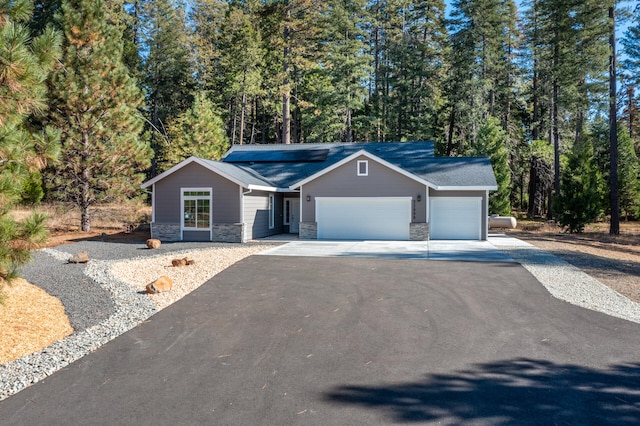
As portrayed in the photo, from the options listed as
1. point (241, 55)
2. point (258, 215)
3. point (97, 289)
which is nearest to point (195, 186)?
point (258, 215)

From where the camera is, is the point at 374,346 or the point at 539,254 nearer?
the point at 374,346

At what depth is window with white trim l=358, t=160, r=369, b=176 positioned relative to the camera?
56.5ft

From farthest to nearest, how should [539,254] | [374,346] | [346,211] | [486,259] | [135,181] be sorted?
[135,181]
[346,211]
[539,254]
[486,259]
[374,346]

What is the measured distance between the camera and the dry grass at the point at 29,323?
5.57 metres

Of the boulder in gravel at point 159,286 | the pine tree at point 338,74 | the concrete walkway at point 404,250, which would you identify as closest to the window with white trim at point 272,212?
the concrete walkway at point 404,250

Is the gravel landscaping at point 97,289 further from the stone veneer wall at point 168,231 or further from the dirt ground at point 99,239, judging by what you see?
the stone veneer wall at point 168,231

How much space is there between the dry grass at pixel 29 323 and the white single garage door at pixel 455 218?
13924mm

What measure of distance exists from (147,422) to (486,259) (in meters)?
10.0

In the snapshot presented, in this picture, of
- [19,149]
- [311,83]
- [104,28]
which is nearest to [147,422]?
[19,149]

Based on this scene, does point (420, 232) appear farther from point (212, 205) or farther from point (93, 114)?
point (93, 114)

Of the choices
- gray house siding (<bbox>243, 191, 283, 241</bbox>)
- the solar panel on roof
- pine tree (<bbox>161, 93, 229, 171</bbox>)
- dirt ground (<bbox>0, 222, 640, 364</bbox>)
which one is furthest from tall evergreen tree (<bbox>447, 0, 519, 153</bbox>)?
pine tree (<bbox>161, 93, 229, 171</bbox>)

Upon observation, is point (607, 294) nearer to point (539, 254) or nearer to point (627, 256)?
point (539, 254)

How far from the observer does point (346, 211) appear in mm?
17688

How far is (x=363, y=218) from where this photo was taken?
57.9 ft
